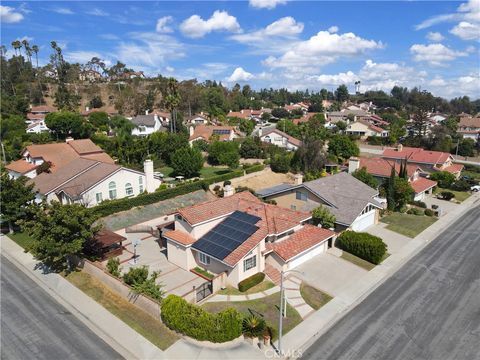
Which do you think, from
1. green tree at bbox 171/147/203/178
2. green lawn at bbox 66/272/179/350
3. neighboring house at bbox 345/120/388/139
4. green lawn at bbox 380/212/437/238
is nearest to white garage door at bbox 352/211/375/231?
green lawn at bbox 380/212/437/238

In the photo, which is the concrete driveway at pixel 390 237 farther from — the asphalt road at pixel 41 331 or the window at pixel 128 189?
the window at pixel 128 189

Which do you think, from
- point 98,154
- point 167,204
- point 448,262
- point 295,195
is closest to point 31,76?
point 98,154

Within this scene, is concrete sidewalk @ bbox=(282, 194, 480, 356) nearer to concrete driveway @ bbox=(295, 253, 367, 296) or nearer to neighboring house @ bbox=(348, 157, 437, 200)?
concrete driveway @ bbox=(295, 253, 367, 296)

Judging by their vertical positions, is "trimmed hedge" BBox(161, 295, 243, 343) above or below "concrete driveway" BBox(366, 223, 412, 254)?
above

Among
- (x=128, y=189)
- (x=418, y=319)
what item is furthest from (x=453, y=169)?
(x=128, y=189)

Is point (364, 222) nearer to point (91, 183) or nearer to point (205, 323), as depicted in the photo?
point (205, 323)

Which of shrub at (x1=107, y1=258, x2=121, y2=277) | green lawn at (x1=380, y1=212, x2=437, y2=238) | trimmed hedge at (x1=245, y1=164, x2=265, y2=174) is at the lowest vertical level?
green lawn at (x1=380, y1=212, x2=437, y2=238)
